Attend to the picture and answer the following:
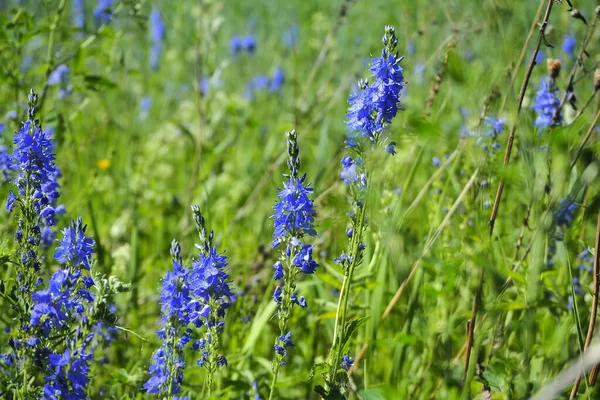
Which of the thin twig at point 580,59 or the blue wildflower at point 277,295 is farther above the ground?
the thin twig at point 580,59

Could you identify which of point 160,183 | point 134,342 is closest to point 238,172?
point 160,183

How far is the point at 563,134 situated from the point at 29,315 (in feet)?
4.57

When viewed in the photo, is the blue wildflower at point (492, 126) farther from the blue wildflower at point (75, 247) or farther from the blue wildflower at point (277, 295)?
the blue wildflower at point (75, 247)

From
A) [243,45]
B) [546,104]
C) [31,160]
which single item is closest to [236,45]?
[243,45]

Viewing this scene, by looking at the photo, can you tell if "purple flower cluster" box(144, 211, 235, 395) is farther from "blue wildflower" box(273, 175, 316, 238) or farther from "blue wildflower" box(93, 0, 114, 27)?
"blue wildflower" box(93, 0, 114, 27)

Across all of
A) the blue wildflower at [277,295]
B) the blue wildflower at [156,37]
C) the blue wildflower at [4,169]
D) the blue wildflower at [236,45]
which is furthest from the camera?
the blue wildflower at [156,37]

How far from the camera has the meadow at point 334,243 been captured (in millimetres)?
1814

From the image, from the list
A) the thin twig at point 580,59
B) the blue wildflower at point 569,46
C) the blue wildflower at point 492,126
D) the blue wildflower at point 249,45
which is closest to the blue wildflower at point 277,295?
the blue wildflower at point 492,126

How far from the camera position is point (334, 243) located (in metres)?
3.43

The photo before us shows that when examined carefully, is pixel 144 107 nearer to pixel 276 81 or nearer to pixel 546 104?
pixel 276 81

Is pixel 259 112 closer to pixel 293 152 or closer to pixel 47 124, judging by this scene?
pixel 47 124

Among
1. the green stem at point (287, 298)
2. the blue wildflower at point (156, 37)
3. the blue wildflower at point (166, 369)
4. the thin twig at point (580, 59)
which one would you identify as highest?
the blue wildflower at point (156, 37)

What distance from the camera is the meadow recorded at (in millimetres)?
1814

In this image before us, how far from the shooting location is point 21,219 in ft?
6.23
